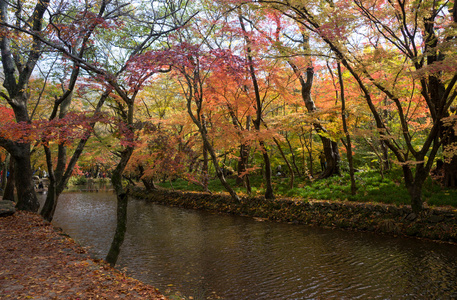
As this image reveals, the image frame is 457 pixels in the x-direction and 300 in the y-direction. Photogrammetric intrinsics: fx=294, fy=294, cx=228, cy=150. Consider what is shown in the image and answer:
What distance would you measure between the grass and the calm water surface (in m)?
1.95

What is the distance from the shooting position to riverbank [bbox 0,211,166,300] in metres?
3.88

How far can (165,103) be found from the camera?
687 inches

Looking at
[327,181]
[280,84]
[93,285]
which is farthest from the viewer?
[327,181]

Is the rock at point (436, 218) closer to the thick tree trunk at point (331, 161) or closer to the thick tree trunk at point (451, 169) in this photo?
the thick tree trunk at point (451, 169)

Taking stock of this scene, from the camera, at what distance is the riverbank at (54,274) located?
3879mm

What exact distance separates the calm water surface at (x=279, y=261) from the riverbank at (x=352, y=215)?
0.42 metres

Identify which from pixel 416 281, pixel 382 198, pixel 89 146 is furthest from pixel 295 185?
pixel 89 146

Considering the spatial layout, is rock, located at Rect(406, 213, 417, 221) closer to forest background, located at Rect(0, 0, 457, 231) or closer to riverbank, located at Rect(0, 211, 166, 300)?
forest background, located at Rect(0, 0, 457, 231)

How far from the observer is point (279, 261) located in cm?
674

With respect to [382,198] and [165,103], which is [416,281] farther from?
[165,103]

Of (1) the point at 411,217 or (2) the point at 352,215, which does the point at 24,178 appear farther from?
(1) the point at 411,217

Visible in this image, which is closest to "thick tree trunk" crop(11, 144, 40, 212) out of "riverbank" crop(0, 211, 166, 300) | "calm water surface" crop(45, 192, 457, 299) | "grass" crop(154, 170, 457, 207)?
"calm water surface" crop(45, 192, 457, 299)

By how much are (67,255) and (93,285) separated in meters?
1.95

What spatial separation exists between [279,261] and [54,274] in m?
4.48
